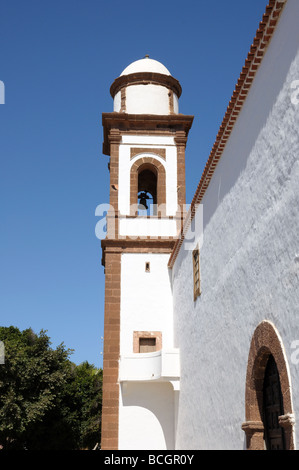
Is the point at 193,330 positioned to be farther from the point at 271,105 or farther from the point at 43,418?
the point at 43,418

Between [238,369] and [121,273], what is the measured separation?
7.41 metres

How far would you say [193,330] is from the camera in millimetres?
10961

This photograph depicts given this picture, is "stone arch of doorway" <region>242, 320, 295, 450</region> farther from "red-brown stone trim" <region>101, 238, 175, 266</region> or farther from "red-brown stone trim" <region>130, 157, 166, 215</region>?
"red-brown stone trim" <region>130, 157, 166, 215</region>

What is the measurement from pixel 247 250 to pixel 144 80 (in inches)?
460

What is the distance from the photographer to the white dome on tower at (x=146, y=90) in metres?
16.9

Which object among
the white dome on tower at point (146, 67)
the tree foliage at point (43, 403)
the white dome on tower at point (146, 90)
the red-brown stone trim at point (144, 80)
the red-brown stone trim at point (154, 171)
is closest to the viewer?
the red-brown stone trim at point (154, 171)

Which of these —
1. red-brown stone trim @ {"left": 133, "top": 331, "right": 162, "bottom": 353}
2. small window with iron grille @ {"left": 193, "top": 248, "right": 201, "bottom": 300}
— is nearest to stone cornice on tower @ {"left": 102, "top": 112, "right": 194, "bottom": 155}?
red-brown stone trim @ {"left": 133, "top": 331, "right": 162, "bottom": 353}

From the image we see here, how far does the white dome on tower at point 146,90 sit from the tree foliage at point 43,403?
32.6 ft

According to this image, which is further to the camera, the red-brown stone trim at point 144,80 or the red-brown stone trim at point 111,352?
the red-brown stone trim at point 144,80

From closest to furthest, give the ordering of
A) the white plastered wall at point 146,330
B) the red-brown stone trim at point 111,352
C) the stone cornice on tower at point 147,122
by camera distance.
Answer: the red-brown stone trim at point 111,352 < the white plastered wall at point 146,330 < the stone cornice on tower at point 147,122

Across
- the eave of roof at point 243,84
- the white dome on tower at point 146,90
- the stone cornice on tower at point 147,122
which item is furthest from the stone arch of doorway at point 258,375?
the white dome on tower at point 146,90

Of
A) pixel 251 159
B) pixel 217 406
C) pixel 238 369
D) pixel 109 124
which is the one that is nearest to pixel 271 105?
pixel 251 159

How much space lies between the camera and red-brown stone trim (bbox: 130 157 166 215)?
15.5 m

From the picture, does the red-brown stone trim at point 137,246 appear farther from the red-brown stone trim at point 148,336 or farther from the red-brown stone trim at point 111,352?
the red-brown stone trim at point 148,336
